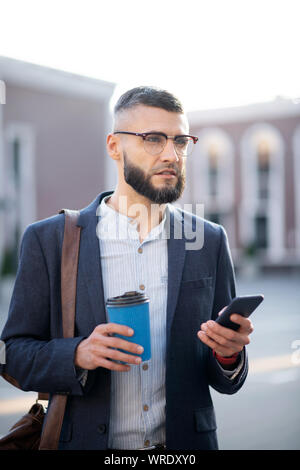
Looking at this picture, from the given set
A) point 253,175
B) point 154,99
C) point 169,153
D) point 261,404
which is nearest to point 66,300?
point 169,153

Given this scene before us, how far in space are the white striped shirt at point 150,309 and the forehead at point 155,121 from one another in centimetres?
37

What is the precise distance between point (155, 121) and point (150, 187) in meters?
0.25

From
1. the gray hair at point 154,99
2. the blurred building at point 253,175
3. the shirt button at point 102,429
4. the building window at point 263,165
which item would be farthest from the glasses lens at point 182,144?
the building window at point 263,165

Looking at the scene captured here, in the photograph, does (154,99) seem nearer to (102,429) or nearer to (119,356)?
(119,356)

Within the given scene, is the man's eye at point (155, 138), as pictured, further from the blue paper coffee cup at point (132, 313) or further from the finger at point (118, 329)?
the finger at point (118, 329)

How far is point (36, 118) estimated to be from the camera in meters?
17.7

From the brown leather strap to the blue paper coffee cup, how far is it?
0.31 meters

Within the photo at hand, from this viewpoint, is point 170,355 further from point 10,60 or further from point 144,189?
point 10,60

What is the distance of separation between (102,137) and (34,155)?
8.23 ft

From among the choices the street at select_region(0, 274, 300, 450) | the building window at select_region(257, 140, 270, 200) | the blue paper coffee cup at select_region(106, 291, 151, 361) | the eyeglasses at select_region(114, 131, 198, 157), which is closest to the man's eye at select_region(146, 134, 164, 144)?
the eyeglasses at select_region(114, 131, 198, 157)

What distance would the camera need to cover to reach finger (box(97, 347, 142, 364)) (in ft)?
5.15

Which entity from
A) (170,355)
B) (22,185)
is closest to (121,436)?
(170,355)

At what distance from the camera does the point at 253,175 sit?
2995cm

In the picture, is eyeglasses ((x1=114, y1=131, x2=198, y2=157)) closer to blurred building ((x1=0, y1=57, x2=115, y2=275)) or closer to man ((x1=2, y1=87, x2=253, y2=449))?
man ((x1=2, y1=87, x2=253, y2=449))
